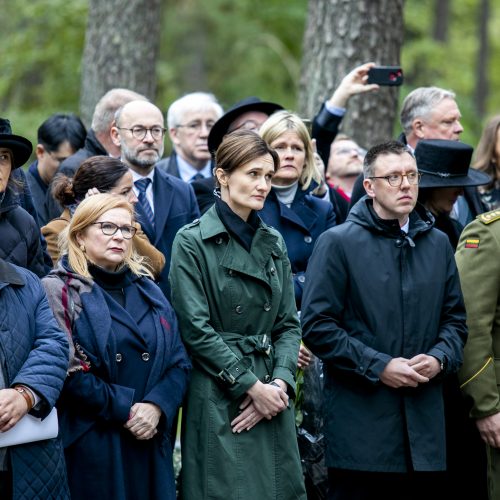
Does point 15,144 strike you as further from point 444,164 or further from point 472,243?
point 444,164

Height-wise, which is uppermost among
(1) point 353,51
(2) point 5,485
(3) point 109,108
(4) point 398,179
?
(1) point 353,51

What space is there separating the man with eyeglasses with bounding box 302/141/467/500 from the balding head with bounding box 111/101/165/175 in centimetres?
143

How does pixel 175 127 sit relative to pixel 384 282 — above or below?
above

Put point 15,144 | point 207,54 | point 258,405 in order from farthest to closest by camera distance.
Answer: point 207,54 → point 258,405 → point 15,144

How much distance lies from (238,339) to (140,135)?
183cm

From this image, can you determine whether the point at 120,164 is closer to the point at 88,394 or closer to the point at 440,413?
the point at 88,394

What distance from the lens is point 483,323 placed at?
5.96 m

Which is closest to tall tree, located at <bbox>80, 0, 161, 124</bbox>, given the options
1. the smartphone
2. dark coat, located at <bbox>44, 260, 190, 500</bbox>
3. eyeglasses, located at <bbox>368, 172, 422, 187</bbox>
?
the smartphone

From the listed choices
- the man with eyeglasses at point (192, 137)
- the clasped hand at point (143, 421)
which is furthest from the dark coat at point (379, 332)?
the man with eyeglasses at point (192, 137)

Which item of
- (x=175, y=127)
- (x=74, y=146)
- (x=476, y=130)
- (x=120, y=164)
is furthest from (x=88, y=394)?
(x=476, y=130)

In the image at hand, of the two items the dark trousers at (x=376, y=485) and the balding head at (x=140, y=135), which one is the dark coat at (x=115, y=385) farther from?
the balding head at (x=140, y=135)

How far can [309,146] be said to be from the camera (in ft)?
22.0

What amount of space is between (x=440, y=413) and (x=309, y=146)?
1.99m

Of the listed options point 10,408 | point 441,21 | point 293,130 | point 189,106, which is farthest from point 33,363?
point 441,21
